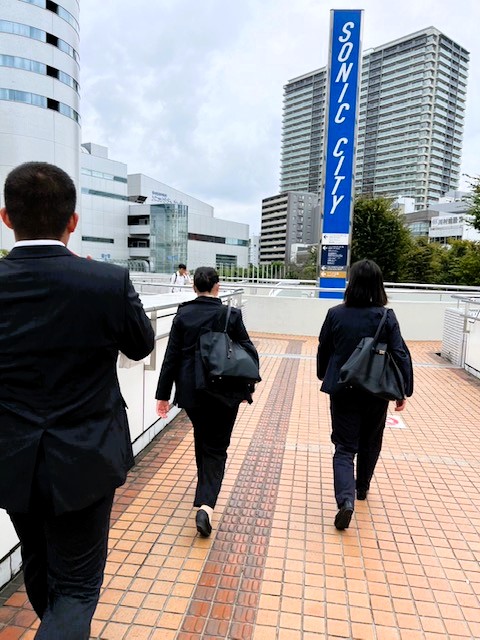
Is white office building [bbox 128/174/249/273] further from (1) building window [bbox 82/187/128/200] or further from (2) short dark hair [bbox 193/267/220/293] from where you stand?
(2) short dark hair [bbox 193/267/220/293]

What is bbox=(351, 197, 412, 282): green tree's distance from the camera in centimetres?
2605

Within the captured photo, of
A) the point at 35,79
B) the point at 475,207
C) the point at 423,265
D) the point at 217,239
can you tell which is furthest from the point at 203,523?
the point at 217,239

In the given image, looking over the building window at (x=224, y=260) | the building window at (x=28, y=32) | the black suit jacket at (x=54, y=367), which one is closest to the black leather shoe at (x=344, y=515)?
the black suit jacket at (x=54, y=367)

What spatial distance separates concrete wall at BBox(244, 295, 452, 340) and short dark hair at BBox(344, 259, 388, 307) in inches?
301

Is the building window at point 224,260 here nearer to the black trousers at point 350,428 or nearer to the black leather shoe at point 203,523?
the black trousers at point 350,428

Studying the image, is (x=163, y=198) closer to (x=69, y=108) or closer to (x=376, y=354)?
(x=69, y=108)

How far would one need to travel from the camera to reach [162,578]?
2.46 metres

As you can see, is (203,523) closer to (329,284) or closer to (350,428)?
(350,428)

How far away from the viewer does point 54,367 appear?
1408 millimetres

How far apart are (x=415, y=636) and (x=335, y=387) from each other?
1366 mm

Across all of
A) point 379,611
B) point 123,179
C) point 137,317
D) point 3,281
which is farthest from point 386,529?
point 123,179

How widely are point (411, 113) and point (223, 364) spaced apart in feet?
445

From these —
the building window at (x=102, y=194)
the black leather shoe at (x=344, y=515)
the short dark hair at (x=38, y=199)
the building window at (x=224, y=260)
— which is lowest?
the black leather shoe at (x=344, y=515)

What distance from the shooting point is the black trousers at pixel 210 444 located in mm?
2865
